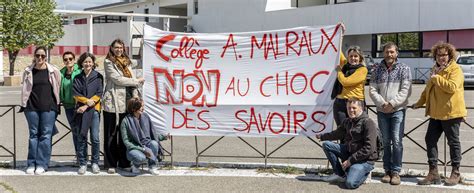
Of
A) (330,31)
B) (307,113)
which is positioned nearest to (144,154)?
(307,113)

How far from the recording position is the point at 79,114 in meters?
6.85

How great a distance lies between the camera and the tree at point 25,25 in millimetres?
30234

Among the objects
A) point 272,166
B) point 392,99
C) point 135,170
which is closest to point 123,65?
point 135,170

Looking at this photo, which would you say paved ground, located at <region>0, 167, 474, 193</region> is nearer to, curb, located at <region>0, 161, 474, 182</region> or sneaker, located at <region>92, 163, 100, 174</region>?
sneaker, located at <region>92, 163, 100, 174</region>

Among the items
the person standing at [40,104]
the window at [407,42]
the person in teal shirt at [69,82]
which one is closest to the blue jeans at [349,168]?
the person in teal shirt at [69,82]

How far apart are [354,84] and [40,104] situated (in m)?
4.03

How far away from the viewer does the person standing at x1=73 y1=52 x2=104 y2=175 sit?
6.83m

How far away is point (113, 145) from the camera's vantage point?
7137 millimetres

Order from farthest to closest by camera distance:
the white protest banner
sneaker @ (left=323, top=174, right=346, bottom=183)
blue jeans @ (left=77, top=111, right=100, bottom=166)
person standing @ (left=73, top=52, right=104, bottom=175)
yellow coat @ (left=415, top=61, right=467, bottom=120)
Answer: the white protest banner → blue jeans @ (left=77, top=111, right=100, bottom=166) → person standing @ (left=73, top=52, right=104, bottom=175) → sneaker @ (left=323, top=174, right=346, bottom=183) → yellow coat @ (left=415, top=61, right=467, bottom=120)

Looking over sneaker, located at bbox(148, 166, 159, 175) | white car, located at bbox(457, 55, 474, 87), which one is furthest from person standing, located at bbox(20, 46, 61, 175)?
white car, located at bbox(457, 55, 474, 87)

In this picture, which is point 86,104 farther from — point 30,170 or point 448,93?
point 448,93

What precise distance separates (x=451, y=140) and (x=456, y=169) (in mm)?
386

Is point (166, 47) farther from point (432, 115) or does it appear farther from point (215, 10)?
point (215, 10)

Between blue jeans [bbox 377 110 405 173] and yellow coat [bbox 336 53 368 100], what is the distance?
1.26 ft
